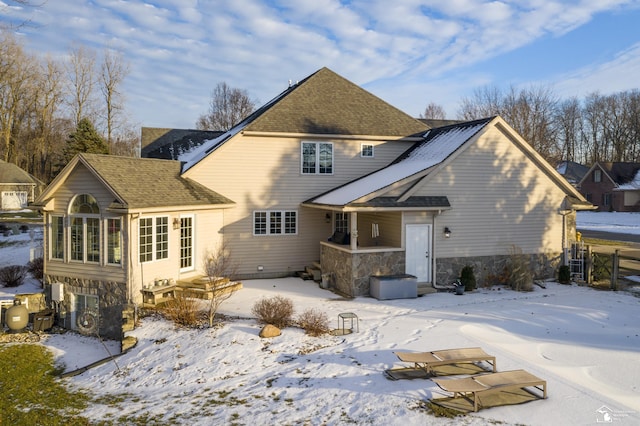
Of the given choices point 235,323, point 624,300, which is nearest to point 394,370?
point 235,323

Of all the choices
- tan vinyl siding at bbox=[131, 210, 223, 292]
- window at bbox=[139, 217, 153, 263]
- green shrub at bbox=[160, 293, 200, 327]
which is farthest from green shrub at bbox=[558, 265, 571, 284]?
window at bbox=[139, 217, 153, 263]

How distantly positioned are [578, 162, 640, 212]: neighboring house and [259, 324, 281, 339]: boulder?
49.9 metres

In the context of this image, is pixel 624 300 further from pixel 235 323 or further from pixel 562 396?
pixel 235 323

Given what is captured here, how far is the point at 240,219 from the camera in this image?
17.8 metres

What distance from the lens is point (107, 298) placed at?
13.7 metres

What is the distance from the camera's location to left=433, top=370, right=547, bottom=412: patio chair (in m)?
7.20

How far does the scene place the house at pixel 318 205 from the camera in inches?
547

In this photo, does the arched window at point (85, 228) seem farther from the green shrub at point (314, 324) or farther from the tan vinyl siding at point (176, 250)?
the green shrub at point (314, 324)

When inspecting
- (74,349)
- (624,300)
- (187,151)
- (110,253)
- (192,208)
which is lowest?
(74,349)

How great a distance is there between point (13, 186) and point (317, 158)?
4122 centimetres

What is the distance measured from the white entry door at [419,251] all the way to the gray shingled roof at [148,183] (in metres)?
6.67

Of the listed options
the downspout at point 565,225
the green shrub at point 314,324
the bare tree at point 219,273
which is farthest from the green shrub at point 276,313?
the downspout at point 565,225

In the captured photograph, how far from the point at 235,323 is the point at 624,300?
11.9 meters

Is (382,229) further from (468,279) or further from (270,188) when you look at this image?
(270,188)
